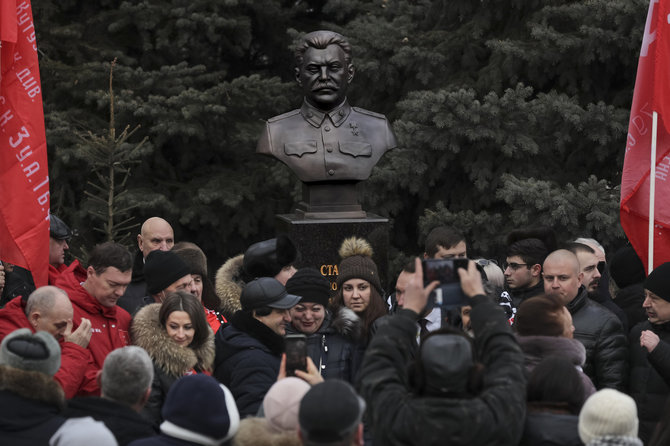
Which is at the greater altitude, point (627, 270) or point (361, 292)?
point (361, 292)

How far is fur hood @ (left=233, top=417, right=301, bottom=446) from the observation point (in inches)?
154

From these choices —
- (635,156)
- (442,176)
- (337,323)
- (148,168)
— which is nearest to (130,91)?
(148,168)

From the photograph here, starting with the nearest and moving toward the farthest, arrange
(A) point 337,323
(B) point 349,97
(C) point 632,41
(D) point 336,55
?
1. (A) point 337,323
2. (D) point 336,55
3. (C) point 632,41
4. (B) point 349,97

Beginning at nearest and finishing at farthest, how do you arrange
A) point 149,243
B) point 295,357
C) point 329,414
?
1. point 329,414
2. point 295,357
3. point 149,243

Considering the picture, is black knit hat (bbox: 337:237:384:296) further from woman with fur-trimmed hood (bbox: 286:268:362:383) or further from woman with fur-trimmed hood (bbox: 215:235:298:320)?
woman with fur-trimmed hood (bbox: 215:235:298:320)

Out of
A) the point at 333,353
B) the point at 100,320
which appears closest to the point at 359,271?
the point at 333,353

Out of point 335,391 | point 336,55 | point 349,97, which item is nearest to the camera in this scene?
point 335,391

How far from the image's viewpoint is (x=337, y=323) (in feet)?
19.6

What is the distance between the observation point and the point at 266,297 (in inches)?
226

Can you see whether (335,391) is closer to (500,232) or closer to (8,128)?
(8,128)

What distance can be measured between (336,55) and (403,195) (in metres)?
4.66

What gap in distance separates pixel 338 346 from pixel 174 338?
3.05 feet

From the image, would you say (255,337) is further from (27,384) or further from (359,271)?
(27,384)

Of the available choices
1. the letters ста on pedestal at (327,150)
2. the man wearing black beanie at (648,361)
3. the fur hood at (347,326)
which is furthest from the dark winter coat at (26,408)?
the letters ста on pedestal at (327,150)
